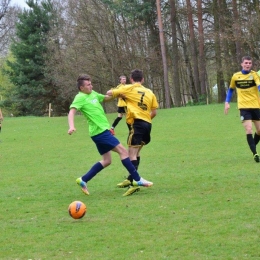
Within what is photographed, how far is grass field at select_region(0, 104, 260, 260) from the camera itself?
564 cm

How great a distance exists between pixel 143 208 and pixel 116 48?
39826mm

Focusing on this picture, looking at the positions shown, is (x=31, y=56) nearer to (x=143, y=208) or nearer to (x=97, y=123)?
(x=97, y=123)

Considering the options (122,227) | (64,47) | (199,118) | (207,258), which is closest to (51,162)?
(122,227)

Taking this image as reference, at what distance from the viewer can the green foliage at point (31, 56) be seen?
48.8m

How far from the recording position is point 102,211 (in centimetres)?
752

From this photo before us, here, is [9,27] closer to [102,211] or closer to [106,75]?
[106,75]

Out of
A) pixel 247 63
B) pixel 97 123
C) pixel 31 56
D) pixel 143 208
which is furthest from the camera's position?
pixel 31 56

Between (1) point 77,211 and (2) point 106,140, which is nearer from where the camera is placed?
(1) point 77,211

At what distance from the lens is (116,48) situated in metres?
46.5

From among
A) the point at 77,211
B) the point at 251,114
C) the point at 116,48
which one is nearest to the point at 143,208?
the point at 77,211

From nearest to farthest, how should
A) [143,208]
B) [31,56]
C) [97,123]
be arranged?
[143,208] → [97,123] → [31,56]

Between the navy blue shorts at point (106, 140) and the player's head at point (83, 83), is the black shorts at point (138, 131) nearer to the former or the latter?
the navy blue shorts at point (106, 140)

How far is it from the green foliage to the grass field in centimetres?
3502

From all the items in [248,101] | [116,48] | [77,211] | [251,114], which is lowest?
[77,211]
